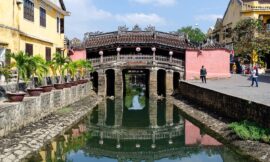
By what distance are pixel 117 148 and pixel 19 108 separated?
14.2 feet

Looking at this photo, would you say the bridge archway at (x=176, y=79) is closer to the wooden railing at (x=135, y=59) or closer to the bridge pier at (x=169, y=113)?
the wooden railing at (x=135, y=59)

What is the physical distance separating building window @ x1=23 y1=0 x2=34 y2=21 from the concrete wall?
16.1 feet

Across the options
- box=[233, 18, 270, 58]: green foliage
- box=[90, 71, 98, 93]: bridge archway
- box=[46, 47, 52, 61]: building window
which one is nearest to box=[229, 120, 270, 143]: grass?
box=[46, 47, 52, 61]: building window

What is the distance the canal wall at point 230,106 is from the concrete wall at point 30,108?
345 inches

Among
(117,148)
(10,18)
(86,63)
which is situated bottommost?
(117,148)

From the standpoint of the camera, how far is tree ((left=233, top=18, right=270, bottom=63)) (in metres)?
42.7

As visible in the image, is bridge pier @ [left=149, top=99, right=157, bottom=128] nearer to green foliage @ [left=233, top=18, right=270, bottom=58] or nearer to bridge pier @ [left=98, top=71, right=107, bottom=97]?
bridge pier @ [left=98, top=71, right=107, bottom=97]

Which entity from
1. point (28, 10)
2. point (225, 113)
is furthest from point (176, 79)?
point (225, 113)

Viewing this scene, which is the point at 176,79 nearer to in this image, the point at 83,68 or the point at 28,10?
the point at 83,68

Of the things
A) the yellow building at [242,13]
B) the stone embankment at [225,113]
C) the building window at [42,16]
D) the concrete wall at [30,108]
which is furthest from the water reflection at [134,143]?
the yellow building at [242,13]

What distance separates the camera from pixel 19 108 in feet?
50.8

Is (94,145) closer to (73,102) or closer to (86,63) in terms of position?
(73,102)

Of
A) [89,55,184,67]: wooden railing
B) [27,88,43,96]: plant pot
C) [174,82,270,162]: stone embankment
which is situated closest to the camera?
[174,82,270,162]: stone embankment

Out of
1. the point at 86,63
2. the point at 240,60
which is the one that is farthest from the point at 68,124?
the point at 240,60
